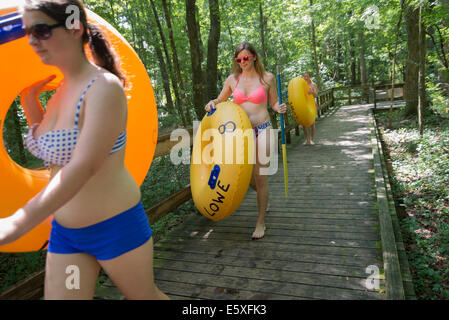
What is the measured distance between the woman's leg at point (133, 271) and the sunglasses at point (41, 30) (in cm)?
83

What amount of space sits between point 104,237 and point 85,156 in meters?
0.35

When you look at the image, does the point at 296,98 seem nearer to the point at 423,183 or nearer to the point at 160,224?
the point at 423,183

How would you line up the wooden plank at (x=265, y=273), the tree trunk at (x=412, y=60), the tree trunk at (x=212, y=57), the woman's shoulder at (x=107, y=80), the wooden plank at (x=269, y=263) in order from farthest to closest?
the tree trunk at (x=412, y=60), the tree trunk at (x=212, y=57), the wooden plank at (x=269, y=263), the wooden plank at (x=265, y=273), the woman's shoulder at (x=107, y=80)

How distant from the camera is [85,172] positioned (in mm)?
1011

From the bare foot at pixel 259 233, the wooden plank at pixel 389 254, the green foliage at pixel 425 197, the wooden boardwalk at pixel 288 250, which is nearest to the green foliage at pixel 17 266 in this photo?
the wooden boardwalk at pixel 288 250

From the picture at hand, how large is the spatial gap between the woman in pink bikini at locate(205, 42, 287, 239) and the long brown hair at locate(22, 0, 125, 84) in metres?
1.88

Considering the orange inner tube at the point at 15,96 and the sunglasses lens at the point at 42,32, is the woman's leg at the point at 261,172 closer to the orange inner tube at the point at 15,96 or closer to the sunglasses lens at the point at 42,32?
the orange inner tube at the point at 15,96

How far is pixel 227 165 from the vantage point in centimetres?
286

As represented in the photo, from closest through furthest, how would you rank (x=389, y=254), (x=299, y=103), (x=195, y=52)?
(x=389, y=254) < (x=195, y=52) < (x=299, y=103)

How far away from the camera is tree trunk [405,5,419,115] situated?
29.9ft

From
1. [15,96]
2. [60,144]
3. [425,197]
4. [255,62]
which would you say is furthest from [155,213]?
[425,197]

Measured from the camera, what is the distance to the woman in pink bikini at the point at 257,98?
3.04 meters

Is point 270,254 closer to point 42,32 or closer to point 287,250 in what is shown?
point 287,250
